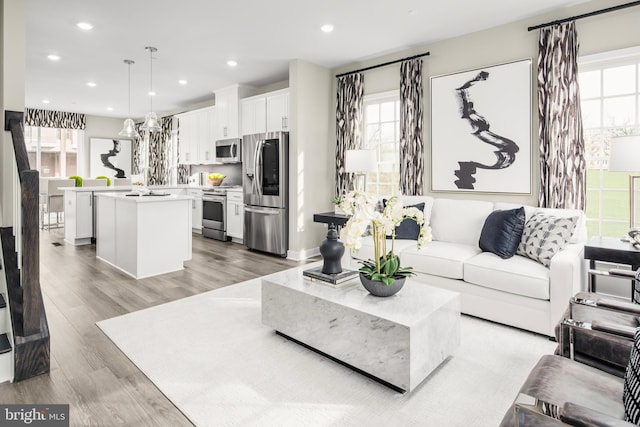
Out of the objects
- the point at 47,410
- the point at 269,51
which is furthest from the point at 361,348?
the point at 269,51

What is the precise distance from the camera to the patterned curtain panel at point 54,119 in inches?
353

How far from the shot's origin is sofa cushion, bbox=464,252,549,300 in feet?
9.02

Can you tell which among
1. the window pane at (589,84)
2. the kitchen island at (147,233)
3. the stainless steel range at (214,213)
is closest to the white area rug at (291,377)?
the kitchen island at (147,233)

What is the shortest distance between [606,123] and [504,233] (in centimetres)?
150

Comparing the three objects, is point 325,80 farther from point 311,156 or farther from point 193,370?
point 193,370

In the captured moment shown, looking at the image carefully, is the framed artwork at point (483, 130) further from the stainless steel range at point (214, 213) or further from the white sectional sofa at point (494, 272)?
the stainless steel range at point (214, 213)

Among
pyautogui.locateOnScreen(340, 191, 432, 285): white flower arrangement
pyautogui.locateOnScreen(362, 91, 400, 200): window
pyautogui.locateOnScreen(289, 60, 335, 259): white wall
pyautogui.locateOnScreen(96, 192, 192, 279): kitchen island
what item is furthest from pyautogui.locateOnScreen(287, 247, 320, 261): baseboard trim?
pyautogui.locateOnScreen(340, 191, 432, 285): white flower arrangement

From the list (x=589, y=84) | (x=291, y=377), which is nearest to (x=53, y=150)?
(x=291, y=377)

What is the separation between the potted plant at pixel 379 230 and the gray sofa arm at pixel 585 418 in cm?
127

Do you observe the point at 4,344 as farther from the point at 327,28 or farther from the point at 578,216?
the point at 578,216

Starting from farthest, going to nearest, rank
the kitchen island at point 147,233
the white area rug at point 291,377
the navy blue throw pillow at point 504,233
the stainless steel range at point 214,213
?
the stainless steel range at point 214,213
the kitchen island at point 147,233
the navy blue throw pillow at point 504,233
the white area rug at point 291,377

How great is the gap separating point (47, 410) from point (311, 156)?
421 cm

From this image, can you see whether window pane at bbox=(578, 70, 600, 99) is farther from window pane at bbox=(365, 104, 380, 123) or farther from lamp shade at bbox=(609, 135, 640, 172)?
window pane at bbox=(365, 104, 380, 123)

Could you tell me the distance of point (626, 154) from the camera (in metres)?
2.70
